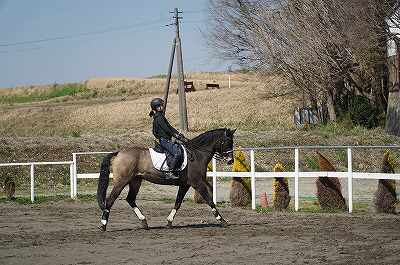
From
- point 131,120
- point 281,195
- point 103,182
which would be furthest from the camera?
point 131,120

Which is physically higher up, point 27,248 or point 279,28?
point 279,28

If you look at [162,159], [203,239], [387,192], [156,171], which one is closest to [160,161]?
[162,159]

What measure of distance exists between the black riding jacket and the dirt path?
6.26 feet

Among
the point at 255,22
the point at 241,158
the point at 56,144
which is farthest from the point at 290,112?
the point at 241,158

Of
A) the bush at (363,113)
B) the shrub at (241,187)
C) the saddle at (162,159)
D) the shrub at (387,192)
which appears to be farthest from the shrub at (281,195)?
the bush at (363,113)

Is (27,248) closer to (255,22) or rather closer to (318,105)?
(255,22)

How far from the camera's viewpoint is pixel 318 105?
48719mm

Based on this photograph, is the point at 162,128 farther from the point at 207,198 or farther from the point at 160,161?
the point at 207,198

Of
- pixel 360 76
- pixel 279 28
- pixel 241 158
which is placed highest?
pixel 279 28

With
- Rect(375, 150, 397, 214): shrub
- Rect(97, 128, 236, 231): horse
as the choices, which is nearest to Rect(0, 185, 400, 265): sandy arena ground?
Rect(375, 150, 397, 214): shrub

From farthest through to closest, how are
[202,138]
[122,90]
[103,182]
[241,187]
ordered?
[122,90] → [241,187] → [202,138] → [103,182]

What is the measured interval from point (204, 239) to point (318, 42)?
92.4 feet

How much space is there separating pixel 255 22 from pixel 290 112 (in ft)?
41.3

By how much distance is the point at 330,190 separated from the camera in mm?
16859
